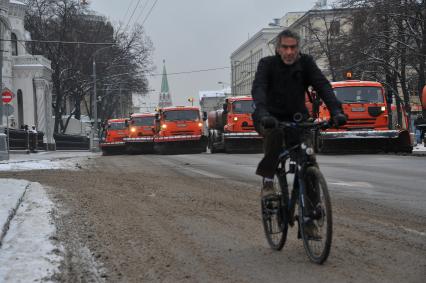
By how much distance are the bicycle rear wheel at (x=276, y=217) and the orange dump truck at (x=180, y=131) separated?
26376 millimetres

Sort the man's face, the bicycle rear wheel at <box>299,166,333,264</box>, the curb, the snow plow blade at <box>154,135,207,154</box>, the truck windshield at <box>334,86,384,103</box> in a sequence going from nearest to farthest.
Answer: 1. the bicycle rear wheel at <box>299,166,333,264</box>
2. the man's face
3. the curb
4. the truck windshield at <box>334,86,384,103</box>
5. the snow plow blade at <box>154,135,207,154</box>

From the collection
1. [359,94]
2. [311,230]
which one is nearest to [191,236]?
[311,230]

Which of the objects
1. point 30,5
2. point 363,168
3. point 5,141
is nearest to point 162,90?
point 30,5

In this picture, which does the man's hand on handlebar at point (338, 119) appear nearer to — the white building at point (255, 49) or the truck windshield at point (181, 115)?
the truck windshield at point (181, 115)

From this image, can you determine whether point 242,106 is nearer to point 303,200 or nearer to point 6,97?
point 6,97

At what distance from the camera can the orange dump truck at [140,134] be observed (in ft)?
114

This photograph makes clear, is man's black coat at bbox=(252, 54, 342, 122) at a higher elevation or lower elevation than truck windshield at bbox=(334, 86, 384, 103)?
lower

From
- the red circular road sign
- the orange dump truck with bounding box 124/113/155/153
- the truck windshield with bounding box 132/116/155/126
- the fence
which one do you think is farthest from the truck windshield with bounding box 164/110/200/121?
the fence

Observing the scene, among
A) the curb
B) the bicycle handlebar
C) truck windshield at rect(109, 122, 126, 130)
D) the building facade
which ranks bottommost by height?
the curb

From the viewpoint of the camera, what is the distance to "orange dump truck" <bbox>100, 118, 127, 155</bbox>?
125 ft

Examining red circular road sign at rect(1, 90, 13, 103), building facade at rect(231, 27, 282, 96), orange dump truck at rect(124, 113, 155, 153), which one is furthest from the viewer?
building facade at rect(231, 27, 282, 96)

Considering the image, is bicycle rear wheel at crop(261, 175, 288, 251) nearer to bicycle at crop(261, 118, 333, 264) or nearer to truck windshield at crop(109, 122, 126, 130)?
bicycle at crop(261, 118, 333, 264)

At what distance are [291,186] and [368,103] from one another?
19323 millimetres

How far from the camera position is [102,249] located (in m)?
6.20
